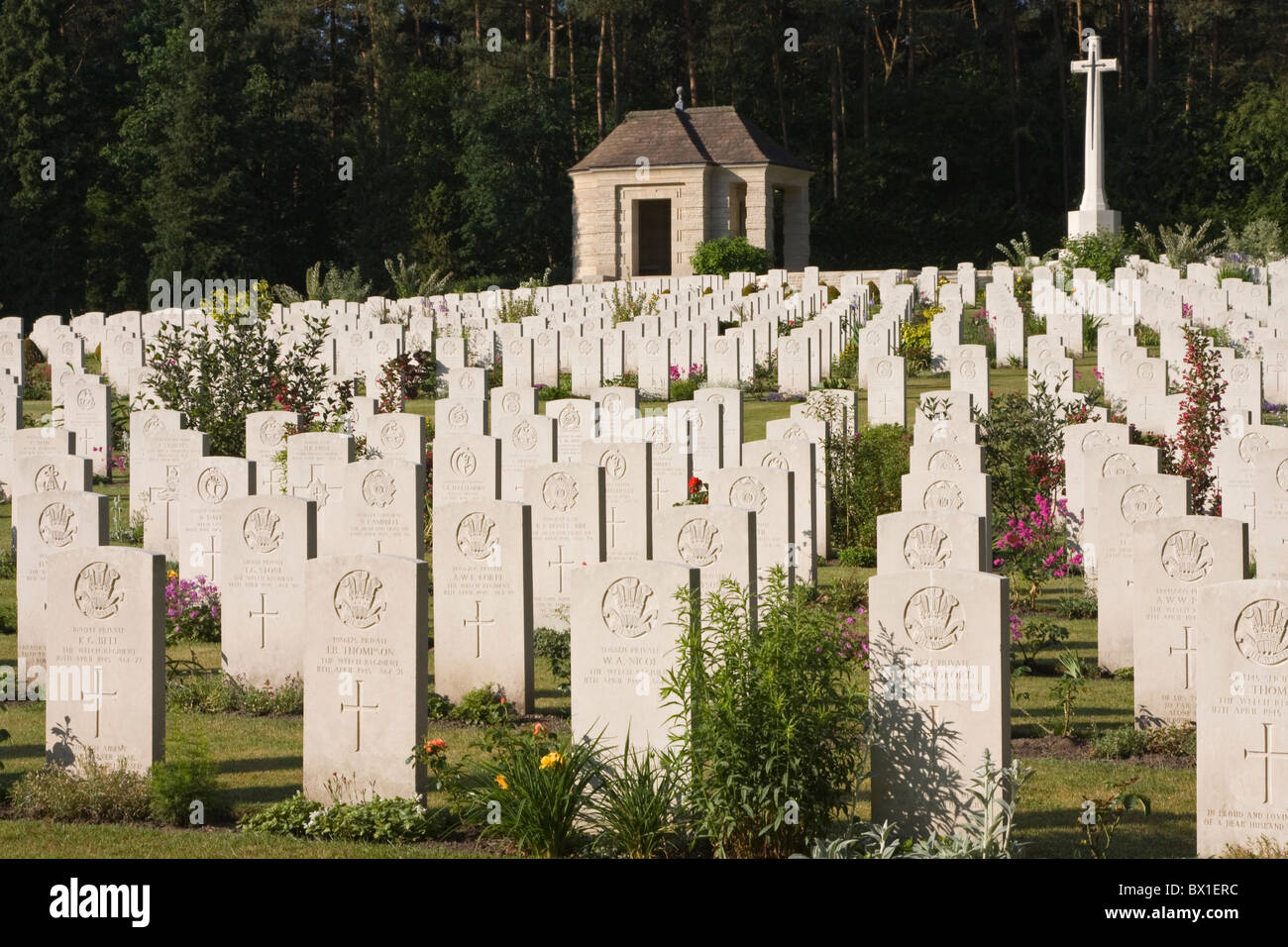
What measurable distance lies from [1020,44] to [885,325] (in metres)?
36.0

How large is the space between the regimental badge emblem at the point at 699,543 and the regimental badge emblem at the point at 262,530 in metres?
2.26

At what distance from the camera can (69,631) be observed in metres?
7.23

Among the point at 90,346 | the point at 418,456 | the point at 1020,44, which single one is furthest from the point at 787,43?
the point at 418,456

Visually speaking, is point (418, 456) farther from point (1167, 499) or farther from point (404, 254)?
point (404, 254)

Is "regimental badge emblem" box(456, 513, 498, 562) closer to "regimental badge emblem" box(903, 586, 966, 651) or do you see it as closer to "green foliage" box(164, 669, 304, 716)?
"green foliage" box(164, 669, 304, 716)

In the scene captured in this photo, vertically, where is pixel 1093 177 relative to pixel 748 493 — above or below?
above

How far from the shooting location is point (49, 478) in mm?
11109

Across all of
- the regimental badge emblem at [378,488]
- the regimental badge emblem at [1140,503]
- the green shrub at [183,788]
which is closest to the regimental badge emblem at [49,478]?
the regimental badge emblem at [378,488]

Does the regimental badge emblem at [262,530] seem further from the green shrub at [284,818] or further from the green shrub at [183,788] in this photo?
the green shrub at [284,818]

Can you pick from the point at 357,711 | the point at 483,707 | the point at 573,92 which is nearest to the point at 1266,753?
the point at 357,711

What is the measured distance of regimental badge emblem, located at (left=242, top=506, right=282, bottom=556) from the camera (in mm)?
8711

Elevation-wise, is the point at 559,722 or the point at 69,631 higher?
the point at 69,631

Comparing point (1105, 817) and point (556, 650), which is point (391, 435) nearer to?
point (556, 650)

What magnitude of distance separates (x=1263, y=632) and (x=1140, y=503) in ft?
11.3
